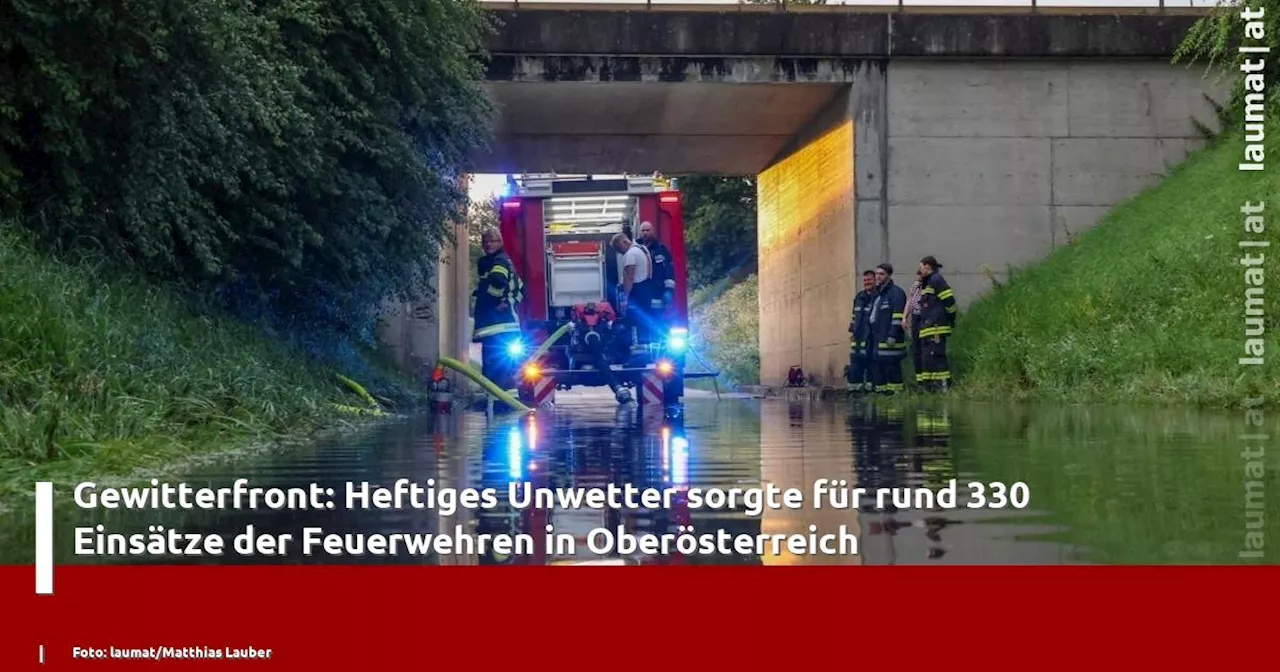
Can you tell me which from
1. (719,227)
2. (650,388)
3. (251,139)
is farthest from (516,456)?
(719,227)

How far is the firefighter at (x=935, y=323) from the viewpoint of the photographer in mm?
20078

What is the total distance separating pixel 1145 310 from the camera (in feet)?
61.3

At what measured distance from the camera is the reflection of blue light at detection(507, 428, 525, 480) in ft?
22.9

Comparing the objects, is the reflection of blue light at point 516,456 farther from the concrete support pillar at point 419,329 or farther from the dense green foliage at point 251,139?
the concrete support pillar at point 419,329

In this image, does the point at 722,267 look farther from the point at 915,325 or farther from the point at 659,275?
the point at 659,275

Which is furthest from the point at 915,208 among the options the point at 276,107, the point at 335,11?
the point at 276,107

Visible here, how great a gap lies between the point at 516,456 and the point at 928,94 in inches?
689

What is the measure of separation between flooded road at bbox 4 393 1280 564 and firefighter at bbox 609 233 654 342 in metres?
4.70

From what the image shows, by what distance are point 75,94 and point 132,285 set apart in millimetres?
2004

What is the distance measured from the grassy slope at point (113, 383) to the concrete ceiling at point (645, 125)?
36.7 ft

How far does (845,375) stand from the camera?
23.7 metres

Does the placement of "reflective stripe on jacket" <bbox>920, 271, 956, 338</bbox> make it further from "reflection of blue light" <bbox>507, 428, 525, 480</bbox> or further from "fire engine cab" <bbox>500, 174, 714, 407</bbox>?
"reflection of blue light" <bbox>507, 428, 525, 480</bbox>

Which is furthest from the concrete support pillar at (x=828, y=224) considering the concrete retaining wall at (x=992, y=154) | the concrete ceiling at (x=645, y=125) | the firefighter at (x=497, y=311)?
the firefighter at (x=497, y=311)

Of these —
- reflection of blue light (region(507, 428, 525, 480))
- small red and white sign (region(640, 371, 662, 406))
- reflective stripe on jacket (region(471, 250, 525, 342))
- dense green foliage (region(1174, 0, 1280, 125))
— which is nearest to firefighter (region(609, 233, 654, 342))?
small red and white sign (region(640, 371, 662, 406))
